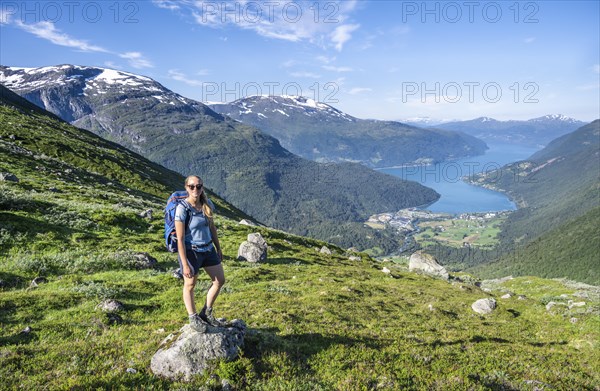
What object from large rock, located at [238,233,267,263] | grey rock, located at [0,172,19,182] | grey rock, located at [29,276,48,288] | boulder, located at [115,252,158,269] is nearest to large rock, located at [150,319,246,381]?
grey rock, located at [29,276,48,288]

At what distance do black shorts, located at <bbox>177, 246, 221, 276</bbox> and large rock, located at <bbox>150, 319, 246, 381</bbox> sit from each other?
6.23ft

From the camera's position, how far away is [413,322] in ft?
63.3

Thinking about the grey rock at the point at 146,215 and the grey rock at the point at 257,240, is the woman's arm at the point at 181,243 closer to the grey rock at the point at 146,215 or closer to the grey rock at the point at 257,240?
the grey rock at the point at 257,240

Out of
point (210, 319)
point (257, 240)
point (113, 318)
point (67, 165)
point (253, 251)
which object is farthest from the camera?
point (67, 165)

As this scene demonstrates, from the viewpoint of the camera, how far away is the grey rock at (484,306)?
26277mm

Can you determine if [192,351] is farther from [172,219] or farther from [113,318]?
[113,318]

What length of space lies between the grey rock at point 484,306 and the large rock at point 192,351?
23304 millimetres

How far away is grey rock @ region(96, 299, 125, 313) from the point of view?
14.1 m

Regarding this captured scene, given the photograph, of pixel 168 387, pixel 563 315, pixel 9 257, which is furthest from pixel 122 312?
pixel 563 315

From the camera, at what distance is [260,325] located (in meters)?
14.1

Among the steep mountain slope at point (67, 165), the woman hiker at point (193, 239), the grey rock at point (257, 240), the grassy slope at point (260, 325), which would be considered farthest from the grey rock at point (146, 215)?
the woman hiker at point (193, 239)

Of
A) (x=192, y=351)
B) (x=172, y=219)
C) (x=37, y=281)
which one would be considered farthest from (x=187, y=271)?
(x=37, y=281)

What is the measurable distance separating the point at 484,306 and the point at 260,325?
2113cm

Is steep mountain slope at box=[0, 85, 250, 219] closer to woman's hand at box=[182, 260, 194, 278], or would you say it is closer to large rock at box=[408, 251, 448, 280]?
woman's hand at box=[182, 260, 194, 278]
